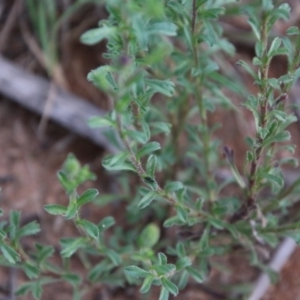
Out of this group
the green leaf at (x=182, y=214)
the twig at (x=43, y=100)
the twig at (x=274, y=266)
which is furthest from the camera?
the twig at (x=43, y=100)

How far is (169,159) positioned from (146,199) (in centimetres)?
55

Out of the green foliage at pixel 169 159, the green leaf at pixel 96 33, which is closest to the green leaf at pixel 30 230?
the green foliage at pixel 169 159

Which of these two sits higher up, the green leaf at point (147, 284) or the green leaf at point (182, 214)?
the green leaf at point (182, 214)

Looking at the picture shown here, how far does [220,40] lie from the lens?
1.82 m

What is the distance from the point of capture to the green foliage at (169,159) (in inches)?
47.9

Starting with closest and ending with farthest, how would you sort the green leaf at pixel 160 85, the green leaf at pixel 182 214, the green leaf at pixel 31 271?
the green leaf at pixel 160 85 < the green leaf at pixel 182 214 < the green leaf at pixel 31 271

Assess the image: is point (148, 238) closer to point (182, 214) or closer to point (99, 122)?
point (182, 214)

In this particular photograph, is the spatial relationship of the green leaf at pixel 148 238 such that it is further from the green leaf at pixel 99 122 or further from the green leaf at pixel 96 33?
the green leaf at pixel 96 33

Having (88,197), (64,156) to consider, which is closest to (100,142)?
(64,156)

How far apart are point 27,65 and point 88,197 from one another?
1.37m

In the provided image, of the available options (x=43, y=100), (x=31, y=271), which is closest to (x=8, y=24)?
(x=43, y=100)

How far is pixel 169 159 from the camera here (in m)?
1.98

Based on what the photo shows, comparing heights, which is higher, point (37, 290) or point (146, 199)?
point (146, 199)

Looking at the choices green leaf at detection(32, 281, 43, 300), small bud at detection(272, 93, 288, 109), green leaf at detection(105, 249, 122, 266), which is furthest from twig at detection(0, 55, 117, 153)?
small bud at detection(272, 93, 288, 109)
